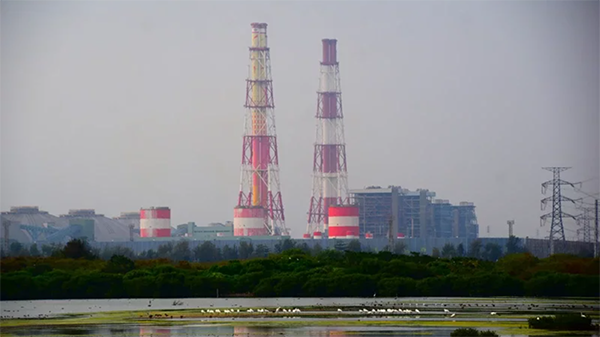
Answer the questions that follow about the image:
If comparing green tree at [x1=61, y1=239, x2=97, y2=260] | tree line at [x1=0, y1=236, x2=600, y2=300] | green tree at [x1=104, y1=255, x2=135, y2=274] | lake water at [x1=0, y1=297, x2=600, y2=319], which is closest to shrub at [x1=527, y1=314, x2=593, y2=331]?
lake water at [x1=0, y1=297, x2=600, y2=319]

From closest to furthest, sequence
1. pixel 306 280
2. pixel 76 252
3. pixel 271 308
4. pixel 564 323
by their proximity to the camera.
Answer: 1. pixel 564 323
2. pixel 271 308
3. pixel 306 280
4. pixel 76 252

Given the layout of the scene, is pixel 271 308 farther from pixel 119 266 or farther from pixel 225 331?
pixel 119 266

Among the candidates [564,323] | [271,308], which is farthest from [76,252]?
[564,323]

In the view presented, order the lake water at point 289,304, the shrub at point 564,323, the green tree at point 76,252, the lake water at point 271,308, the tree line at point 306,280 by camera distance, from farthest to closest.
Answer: the green tree at point 76,252 → the tree line at point 306,280 → the lake water at point 289,304 → the lake water at point 271,308 → the shrub at point 564,323

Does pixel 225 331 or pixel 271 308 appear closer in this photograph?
pixel 225 331

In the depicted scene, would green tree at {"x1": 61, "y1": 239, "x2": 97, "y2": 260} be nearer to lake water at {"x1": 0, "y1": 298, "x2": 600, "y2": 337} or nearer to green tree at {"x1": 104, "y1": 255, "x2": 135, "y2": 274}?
green tree at {"x1": 104, "y1": 255, "x2": 135, "y2": 274}

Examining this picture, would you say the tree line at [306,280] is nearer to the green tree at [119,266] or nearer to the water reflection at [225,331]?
the green tree at [119,266]

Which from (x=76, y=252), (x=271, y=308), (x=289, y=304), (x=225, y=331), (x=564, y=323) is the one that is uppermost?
(x=76, y=252)

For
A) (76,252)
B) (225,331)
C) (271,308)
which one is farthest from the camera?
(76,252)

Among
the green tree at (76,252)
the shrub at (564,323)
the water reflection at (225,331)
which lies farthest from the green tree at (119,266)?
the shrub at (564,323)

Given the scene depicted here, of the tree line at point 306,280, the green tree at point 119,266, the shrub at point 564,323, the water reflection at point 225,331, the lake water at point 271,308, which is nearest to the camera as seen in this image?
the water reflection at point 225,331
